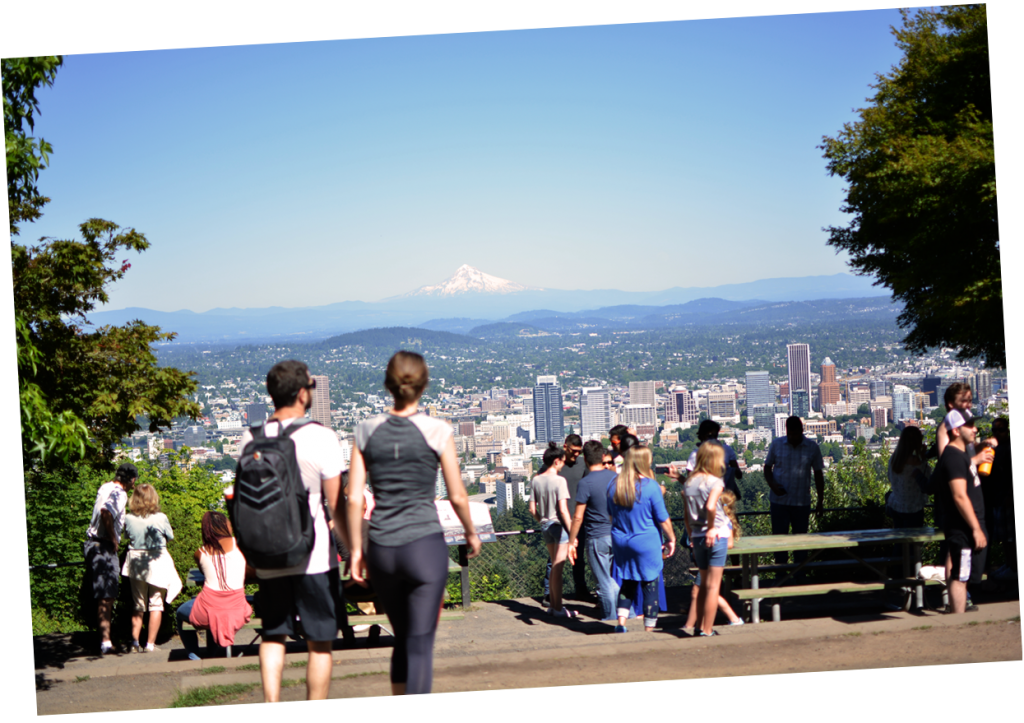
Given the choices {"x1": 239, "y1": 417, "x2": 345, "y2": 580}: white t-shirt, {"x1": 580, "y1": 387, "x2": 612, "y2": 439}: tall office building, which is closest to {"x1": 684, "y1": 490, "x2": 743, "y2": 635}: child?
{"x1": 239, "y1": 417, "x2": 345, "y2": 580}: white t-shirt

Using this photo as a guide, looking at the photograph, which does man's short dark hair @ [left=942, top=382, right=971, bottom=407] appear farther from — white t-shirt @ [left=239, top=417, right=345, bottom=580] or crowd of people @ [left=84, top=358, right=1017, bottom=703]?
white t-shirt @ [left=239, top=417, right=345, bottom=580]

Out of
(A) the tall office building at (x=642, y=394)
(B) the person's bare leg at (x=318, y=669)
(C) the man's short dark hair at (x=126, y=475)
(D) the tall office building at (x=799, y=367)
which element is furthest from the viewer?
(D) the tall office building at (x=799, y=367)

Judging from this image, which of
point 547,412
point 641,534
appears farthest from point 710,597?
point 547,412

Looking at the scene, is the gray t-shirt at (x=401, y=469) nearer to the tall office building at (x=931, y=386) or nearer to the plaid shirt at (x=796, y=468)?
the plaid shirt at (x=796, y=468)

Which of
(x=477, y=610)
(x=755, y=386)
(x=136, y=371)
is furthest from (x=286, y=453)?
(x=755, y=386)

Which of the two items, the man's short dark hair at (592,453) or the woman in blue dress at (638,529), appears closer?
the woman in blue dress at (638,529)

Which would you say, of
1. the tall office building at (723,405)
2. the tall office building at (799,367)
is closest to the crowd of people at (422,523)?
the tall office building at (723,405)

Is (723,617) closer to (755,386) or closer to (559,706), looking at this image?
(559,706)
